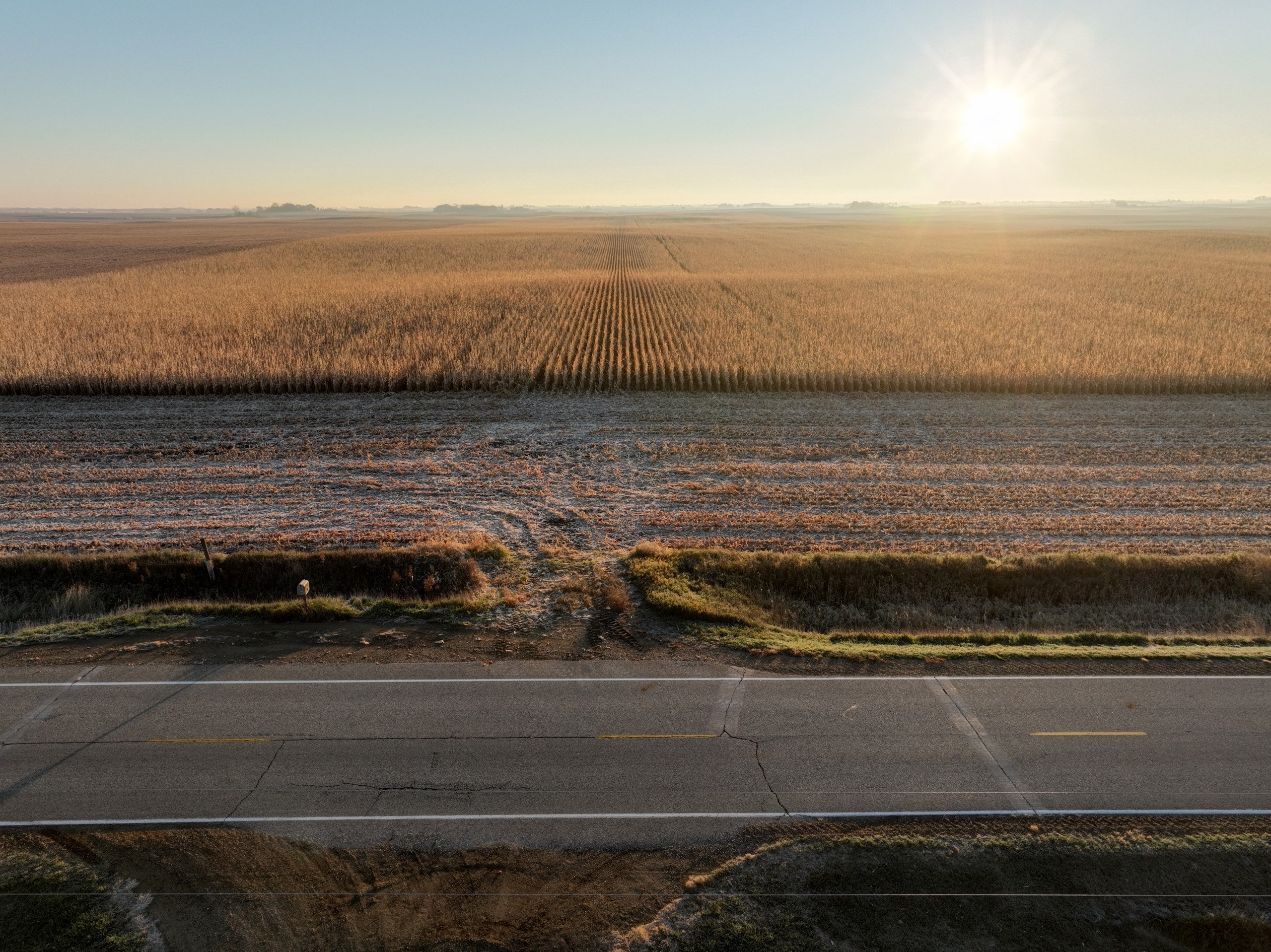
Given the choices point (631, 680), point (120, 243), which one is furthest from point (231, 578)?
point (120, 243)

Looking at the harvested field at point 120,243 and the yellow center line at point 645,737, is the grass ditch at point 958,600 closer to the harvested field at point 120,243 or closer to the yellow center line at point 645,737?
the yellow center line at point 645,737

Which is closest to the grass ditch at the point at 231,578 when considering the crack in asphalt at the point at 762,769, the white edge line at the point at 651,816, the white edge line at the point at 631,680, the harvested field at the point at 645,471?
the harvested field at the point at 645,471

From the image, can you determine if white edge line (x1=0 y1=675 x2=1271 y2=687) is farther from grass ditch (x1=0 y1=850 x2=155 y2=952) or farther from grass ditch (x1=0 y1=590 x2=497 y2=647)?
grass ditch (x1=0 y1=850 x2=155 y2=952)

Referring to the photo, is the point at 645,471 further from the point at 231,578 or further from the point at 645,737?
the point at 645,737

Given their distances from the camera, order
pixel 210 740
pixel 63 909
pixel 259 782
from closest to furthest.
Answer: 1. pixel 63 909
2. pixel 259 782
3. pixel 210 740

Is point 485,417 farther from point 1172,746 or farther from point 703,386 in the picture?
point 1172,746

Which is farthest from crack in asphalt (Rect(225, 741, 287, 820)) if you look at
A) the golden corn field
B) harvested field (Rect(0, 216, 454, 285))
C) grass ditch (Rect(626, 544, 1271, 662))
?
harvested field (Rect(0, 216, 454, 285))

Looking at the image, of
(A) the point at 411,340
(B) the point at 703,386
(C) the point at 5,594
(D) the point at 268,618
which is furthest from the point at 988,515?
(A) the point at 411,340
